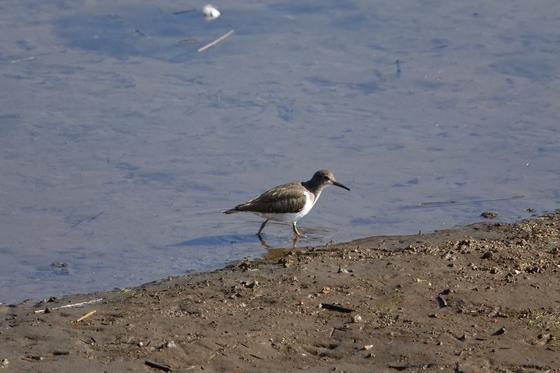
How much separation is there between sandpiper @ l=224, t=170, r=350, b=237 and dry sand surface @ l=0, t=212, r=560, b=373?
4.84ft

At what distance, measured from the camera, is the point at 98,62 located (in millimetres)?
14305

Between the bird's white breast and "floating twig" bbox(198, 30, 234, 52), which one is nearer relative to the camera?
the bird's white breast

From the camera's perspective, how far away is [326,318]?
22.7 ft

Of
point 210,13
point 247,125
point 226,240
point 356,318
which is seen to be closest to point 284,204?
point 226,240

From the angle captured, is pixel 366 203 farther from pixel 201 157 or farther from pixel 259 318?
pixel 259 318

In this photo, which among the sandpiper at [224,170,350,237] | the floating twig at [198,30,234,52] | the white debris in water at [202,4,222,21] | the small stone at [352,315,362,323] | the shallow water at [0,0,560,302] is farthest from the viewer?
the white debris in water at [202,4,222,21]

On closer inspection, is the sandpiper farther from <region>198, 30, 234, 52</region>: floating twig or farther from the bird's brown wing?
<region>198, 30, 234, 52</region>: floating twig

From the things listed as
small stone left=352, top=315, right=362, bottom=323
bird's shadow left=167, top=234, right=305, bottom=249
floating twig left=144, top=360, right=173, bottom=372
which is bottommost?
bird's shadow left=167, top=234, right=305, bottom=249

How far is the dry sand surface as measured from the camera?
616 cm

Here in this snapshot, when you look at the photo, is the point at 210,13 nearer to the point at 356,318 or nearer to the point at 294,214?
the point at 294,214

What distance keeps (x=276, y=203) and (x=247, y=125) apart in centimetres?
273

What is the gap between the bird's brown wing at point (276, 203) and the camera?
1006cm

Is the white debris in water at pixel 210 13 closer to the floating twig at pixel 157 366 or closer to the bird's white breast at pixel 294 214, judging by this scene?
the bird's white breast at pixel 294 214

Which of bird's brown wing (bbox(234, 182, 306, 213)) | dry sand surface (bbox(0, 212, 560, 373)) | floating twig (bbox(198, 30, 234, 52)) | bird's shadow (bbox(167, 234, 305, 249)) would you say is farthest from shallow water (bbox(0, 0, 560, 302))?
dry sand surface (bbox(0, 212, 560, 373))
